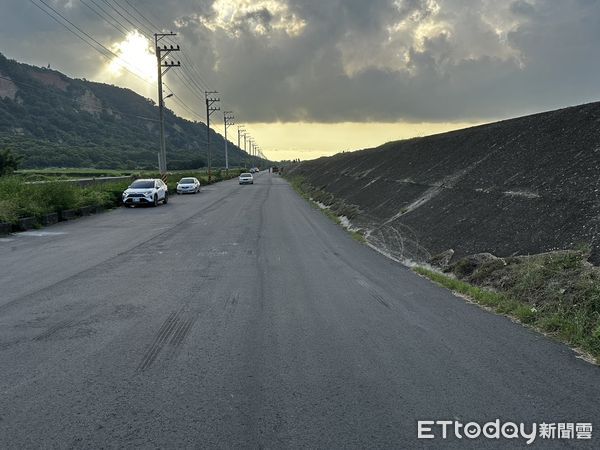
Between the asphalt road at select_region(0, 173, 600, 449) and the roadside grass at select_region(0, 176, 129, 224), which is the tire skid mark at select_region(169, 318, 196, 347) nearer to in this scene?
the asphalt road at select_region(0, 173, 600, 449)

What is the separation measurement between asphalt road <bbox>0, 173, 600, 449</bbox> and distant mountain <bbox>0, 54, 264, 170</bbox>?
104 metres

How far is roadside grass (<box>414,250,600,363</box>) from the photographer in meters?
6.05

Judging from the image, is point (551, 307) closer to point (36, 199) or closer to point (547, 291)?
point (547, 291)

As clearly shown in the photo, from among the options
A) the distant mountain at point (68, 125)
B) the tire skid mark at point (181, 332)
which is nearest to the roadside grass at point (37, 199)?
the tire skid mark at point (181, 332)

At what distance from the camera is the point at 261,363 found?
5.08m

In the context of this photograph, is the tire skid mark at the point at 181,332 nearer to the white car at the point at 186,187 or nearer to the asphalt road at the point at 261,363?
the asphalt road at the point at 261,363

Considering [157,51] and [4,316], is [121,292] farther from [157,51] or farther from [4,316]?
[157,51]

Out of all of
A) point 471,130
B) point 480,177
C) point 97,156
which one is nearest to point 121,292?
point 480,177

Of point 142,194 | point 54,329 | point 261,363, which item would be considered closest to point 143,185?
point 142,194

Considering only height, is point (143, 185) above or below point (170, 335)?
above

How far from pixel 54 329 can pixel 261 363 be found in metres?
3.16

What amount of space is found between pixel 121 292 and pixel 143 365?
3.60 metres

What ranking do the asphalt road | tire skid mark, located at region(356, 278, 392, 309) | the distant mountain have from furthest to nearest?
the distant mountain, tire skid mark, located at region(356, 278, 392, 309), the asphalt road

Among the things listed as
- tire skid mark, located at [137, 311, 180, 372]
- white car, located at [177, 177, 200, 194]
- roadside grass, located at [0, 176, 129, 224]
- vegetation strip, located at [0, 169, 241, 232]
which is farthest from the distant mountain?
tire skid mark, located at [137, 311, 180, 372]
